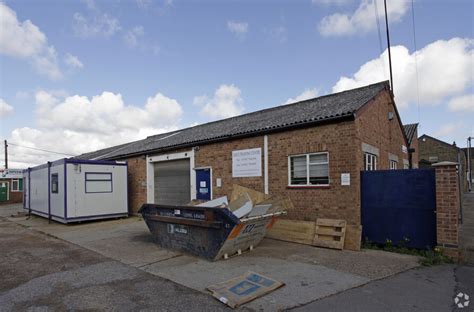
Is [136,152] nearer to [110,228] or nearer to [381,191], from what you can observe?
[110,228]

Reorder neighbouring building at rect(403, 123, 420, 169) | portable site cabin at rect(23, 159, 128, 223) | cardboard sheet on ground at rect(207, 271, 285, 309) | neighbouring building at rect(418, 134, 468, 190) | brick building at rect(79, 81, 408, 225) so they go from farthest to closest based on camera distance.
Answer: neighbouring building at rect(418, 134, 468, 190), neighbouring building at rect(403, 123, 420, 169), portable site cabin at rect(23, 159, 128, 223), brick building at rect(79, 81, 408, 225), cardboard sheet on ground at rect(207, 271, 285, 309)

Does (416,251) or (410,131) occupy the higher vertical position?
(410,131)

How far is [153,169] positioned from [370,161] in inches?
394

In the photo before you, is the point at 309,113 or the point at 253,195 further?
the point at 309,113

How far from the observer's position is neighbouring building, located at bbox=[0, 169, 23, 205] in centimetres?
2853

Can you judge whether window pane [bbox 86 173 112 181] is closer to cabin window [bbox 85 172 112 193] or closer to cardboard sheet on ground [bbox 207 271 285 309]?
cabin window [bbox 85 172 112 193]

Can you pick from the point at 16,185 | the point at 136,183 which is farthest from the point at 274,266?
the point at 16,185

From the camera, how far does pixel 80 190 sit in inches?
529

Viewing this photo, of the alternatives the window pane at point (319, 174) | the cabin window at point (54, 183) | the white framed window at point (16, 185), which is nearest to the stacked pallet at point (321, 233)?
the window pane at point (319, 174)

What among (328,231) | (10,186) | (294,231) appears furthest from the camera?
(10,186)

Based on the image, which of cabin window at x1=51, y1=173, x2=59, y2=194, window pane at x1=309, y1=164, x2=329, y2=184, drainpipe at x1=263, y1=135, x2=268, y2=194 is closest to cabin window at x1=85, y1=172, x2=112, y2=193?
cabin window at x1=51, y1=173, x2=59, y2=194

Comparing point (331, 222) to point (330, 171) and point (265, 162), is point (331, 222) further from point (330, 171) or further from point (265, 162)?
point (265, 162)

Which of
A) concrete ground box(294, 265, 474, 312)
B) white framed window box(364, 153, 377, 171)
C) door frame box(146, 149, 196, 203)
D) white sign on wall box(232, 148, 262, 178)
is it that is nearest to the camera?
concrete ground box(294, 265, 474, 312)

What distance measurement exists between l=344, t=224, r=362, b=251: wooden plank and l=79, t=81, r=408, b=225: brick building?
0.61 feet
